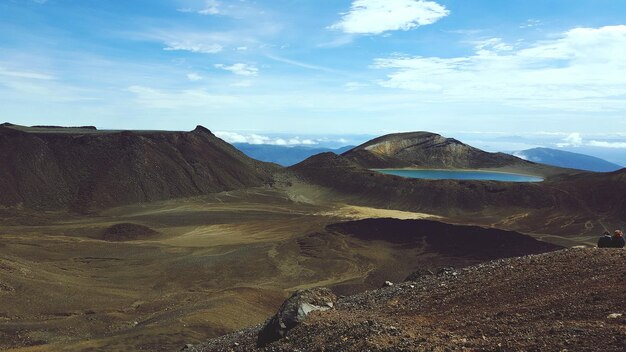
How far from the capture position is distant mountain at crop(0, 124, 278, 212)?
3831 inches

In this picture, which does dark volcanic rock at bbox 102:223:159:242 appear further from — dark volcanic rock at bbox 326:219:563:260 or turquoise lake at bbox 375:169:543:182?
turquoise lake at bbox 375:169:543:182

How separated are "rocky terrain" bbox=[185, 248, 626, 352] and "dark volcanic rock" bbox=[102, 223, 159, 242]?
5815 centimetres

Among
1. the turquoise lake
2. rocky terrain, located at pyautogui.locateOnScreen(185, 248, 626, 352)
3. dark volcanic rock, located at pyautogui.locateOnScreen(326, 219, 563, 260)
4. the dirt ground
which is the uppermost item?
the turquoise lake

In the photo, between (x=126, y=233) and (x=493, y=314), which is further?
(x=126, y=233)

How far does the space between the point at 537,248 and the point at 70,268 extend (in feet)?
202

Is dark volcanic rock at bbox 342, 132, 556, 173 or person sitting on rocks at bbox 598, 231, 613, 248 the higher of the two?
dark volcanic rock at bbox 342, 132, 556, 173

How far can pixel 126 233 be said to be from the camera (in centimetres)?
7325

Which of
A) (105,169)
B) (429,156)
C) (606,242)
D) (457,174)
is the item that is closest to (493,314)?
(606,242)

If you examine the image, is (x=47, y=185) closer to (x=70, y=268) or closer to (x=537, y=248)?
(x=70, y=268)

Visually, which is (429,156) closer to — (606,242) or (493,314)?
(606,242)

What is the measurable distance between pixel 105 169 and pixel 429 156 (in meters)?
114

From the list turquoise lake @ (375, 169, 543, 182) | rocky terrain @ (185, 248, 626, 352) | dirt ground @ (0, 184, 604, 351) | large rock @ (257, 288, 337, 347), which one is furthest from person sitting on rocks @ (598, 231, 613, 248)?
turquoise lake @ (375, 169, 543, 182)

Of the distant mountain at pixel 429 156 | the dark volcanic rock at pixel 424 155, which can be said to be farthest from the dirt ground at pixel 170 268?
the distant mountain at pixel 429 156

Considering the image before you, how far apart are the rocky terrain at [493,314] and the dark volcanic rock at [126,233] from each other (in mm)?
58152
